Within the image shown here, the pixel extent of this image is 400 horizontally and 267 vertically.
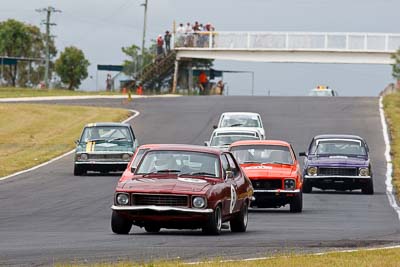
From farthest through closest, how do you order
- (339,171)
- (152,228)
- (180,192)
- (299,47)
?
(299,47) < (339,171) < (152,228) < (180,192)

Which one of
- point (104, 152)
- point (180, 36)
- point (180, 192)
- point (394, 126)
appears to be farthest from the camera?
point (180, 36)

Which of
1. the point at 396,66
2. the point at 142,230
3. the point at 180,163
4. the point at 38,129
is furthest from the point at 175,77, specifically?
the point at 180,163

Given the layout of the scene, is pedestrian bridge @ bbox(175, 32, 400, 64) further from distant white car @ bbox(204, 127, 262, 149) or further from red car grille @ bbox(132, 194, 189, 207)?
red car grille @ bbox(132, 194, 189, 207)

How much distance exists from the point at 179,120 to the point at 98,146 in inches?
824

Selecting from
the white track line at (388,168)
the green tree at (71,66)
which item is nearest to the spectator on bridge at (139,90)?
the white track line at (388,168)

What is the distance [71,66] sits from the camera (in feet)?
389

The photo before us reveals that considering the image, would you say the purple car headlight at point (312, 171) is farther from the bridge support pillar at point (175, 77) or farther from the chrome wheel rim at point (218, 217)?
the bridge support pillar at point (175, 77)

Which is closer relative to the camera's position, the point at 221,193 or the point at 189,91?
the point at 221,193

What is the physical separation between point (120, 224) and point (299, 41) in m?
65.4

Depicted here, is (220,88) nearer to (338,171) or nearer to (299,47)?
(299,47)

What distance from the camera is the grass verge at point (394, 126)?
36625mm

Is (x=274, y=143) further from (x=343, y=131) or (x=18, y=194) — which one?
(x=343, y=131)

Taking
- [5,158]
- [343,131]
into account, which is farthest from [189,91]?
[5,158]

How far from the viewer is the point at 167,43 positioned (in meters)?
88.6
